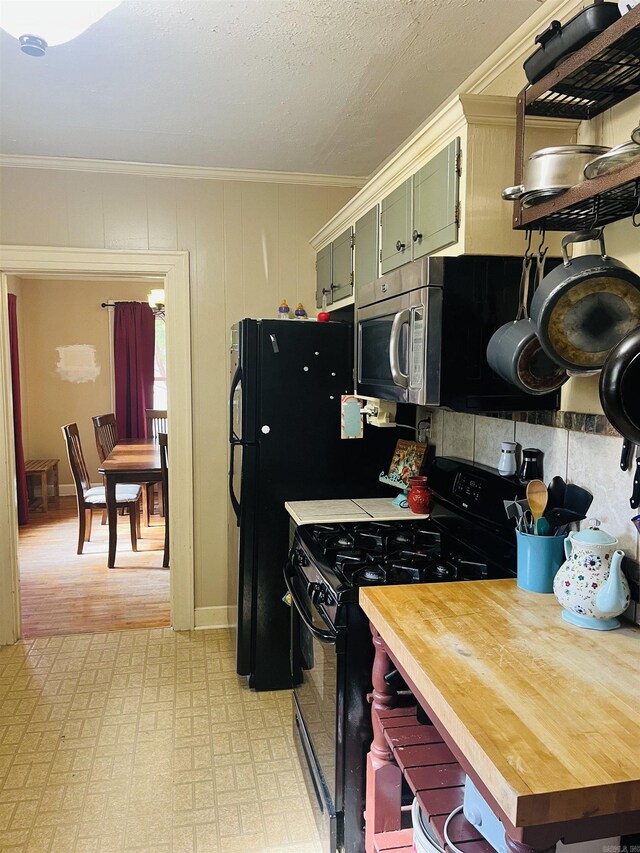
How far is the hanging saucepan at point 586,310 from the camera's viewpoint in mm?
1359

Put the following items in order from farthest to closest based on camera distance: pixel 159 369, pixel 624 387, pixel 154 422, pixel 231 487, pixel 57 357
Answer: pixel 159 369
pixel 154 422
pixel 57 357
pixel 231 487
pixel 624 387

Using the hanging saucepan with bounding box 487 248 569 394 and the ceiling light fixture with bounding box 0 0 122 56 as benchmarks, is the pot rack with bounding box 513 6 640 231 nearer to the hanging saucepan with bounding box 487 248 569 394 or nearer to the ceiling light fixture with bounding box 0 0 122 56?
the hanging saucepan with bounding box 487 248 569 394

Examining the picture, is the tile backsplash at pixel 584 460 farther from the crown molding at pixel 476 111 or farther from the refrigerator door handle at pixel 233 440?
the refrigerator door handle at pixel 233 440

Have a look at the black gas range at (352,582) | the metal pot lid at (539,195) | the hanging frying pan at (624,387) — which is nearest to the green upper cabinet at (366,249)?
the black gas range at (352,582)

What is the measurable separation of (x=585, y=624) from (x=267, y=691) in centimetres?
182

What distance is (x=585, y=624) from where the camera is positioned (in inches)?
53.6

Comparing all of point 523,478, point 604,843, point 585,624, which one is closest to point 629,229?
point 523,478

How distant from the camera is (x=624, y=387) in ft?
4.01

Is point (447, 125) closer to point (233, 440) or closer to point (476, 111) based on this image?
point (476, 111)

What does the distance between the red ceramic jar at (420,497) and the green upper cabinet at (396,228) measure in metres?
0.87

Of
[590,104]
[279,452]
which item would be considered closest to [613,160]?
[590,104]

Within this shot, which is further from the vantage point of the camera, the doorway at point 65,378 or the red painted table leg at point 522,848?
the doorway at point 65,378

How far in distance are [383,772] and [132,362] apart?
6083 millimetres

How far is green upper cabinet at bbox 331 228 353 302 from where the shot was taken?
8.99 ft
